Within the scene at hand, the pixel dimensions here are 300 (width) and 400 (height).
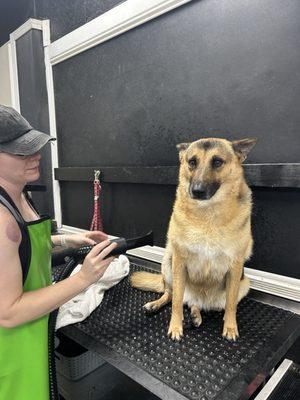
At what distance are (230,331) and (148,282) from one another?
470 millimetres

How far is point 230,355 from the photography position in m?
0.93

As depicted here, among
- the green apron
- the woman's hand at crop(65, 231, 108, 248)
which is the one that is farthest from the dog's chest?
the green apron

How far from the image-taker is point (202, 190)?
1044 millimetres

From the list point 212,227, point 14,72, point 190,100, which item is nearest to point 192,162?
point 212,227

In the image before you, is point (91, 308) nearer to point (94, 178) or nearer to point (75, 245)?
point (75, 245)

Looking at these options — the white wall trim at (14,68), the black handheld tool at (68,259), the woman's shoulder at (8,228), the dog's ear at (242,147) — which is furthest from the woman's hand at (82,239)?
the white wall trim at (14,68)

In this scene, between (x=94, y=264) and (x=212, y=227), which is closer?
(x=94, y=264)

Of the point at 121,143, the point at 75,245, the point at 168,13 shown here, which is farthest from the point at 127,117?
the point at 75,245

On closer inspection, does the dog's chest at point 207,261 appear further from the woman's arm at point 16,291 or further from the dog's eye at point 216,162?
the woman's arm at point 16,291

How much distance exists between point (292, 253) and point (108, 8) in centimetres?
177

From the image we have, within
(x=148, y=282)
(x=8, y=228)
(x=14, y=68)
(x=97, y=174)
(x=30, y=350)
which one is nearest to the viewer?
(x=8, y=228)

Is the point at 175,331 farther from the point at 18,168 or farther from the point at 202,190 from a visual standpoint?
the point at 18,168

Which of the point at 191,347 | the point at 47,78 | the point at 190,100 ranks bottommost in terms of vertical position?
the point at 191,347

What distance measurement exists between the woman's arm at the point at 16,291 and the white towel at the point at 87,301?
0.34 metres
